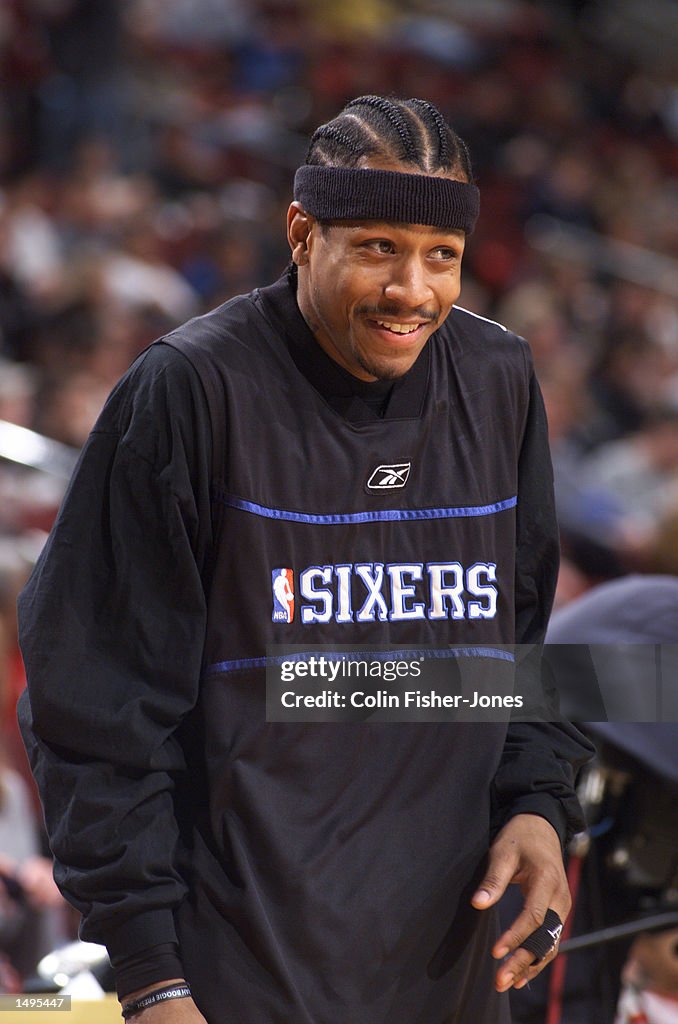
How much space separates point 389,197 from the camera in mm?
1420

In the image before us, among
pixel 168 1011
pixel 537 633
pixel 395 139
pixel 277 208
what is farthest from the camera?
pixel 277 208

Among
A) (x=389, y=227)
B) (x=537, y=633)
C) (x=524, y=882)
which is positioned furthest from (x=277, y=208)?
(x=524, y=882)

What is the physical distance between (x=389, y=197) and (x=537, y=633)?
55cm

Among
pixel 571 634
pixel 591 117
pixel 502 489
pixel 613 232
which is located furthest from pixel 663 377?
pixel 502 489

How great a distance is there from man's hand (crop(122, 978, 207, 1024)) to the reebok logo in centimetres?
53

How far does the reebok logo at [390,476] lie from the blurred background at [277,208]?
1074 mm

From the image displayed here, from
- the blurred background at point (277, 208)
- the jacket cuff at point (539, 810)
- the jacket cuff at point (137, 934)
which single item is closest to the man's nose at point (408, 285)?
the jacket cuff at point (539, 810)

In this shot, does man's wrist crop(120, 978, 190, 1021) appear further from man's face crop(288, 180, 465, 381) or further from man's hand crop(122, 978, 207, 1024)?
man's face crop(288, 180, 465, 381)

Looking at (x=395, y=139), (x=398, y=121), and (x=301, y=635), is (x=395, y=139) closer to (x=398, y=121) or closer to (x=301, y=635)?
(x=398, y=121)

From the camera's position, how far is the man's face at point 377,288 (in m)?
1.44

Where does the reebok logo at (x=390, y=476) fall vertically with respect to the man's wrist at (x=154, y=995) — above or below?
above

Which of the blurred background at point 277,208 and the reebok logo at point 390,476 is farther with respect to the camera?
the blurred background at point 277,208

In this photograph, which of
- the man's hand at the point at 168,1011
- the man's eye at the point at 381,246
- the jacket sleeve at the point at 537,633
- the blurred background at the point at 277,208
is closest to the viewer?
the man's hand at the point at 168,1011

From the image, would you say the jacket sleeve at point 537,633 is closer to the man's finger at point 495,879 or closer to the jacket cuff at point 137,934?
the man's finger at point 495,879
